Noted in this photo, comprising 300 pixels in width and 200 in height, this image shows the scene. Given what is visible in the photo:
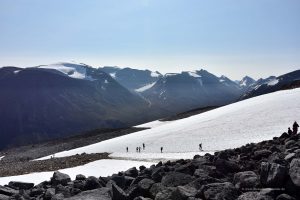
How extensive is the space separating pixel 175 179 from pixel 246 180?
2.84 meters

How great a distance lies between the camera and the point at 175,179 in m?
15.4

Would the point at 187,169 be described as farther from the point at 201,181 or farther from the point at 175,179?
the point at 201,181

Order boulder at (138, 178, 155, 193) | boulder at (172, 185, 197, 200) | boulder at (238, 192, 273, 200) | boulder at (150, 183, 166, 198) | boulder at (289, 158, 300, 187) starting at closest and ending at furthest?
boulder at (238, 192, 273, 200)
boulder at (289, 158, 300, 187)
boulder at (172, 185, 197, 200)
boulder at (150, 183, 166, 198)
boulder at (138, 178, 155, 193)

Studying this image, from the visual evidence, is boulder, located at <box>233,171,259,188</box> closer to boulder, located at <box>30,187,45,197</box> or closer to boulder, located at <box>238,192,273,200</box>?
boulder, located at <box>238,192,273,200</box>

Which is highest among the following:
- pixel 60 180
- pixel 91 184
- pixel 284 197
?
pixel 284 197

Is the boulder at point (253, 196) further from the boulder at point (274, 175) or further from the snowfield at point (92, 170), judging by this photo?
the snowfield at point (92, 170)

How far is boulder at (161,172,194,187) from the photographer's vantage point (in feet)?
49.8

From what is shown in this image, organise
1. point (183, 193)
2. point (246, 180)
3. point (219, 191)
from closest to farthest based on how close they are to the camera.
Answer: point (219, 191)
point (183, 193)
point (246, 180)

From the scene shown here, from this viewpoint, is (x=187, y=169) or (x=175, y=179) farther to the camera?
(x=187, y=169)

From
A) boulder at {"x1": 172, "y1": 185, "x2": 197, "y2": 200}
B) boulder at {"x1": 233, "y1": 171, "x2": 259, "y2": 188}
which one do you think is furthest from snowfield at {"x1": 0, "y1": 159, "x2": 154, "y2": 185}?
boulder at {"x1": 172, "y1": 185, "x2": 197, "y2": 200}

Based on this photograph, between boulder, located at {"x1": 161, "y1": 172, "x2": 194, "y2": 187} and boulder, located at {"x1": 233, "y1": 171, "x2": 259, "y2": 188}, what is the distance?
6.13 ft

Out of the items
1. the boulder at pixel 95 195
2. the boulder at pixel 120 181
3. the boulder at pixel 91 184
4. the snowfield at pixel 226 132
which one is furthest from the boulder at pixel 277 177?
the snowfield at pixel 226 132

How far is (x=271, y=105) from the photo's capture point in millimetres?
74125

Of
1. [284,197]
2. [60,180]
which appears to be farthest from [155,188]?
[60,180]
